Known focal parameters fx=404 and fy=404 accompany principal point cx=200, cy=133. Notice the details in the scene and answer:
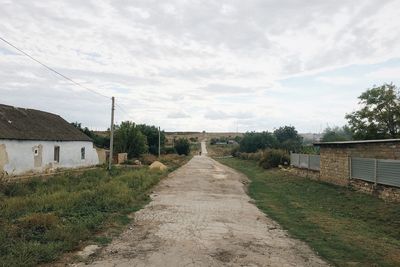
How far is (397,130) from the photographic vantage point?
41938 millimetres

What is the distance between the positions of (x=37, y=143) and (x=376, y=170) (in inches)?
829

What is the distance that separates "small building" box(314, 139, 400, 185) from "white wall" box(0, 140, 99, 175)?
716 inches

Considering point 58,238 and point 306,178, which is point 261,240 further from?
point 306,178

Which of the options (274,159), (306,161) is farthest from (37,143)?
(274,159)

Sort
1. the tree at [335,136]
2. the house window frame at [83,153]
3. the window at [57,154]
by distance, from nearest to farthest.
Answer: the window at [57,154] → the house window frame at [83,153] → the tree at [335,136]

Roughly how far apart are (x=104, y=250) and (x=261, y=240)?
347 centimetres

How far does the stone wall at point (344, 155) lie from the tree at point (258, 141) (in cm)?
4316

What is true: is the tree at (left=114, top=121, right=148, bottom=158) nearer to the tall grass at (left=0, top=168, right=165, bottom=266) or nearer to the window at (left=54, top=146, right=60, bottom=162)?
the window at (left=54, top=146, right=60, bottom=162)

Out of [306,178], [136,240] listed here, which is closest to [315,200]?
[306,178]

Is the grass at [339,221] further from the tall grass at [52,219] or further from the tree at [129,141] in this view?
the tree at [129,141]

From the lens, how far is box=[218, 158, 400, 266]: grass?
8.16 meters

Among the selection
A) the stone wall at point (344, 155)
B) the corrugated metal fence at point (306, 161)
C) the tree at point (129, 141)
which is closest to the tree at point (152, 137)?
the tree at point (129, 141)

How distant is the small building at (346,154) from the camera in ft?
53.0

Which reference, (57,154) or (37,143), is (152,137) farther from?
(37,143)
